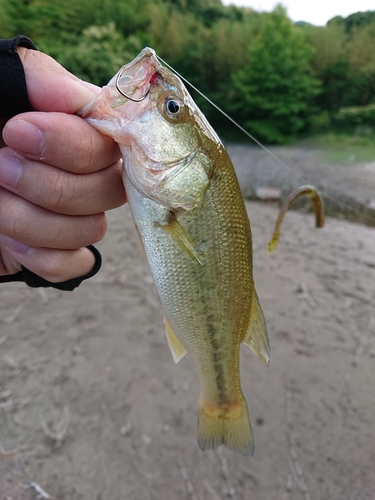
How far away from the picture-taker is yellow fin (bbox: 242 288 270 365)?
1469 millimetres

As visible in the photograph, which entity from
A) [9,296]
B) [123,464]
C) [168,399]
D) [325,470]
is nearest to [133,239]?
[9,296]

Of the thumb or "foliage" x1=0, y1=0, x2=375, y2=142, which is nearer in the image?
the thumb

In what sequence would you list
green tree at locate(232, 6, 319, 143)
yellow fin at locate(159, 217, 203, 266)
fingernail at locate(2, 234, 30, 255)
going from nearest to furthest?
yellow fin at locate(159, 217, 203, 266)
fingernail at locate(2, 234, 30, 255)
green tree at locate(232, 6, 319, 143)

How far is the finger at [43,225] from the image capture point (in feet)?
4.10

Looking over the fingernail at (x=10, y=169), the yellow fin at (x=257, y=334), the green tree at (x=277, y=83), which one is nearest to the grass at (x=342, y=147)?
the green tree at (x=277, y=83)

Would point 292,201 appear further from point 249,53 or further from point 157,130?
point 249,53

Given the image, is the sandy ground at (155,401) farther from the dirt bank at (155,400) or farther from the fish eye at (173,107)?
the fish eye at (173,107)

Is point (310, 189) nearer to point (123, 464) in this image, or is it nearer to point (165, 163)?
point (165, 163)

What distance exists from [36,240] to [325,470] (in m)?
3.03

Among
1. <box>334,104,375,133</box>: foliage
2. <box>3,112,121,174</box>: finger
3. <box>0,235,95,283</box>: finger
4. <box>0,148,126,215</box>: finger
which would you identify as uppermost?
<box>3,112,121,174</box>: finger

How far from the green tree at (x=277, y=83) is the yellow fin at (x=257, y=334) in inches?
906

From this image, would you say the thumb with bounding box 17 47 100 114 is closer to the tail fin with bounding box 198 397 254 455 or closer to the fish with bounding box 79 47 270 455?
the fish with bounding box 79 47 270 455

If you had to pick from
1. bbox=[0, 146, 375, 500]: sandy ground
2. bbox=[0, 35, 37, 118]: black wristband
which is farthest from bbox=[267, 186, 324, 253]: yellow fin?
bbox=[0, 146, 375, 500]: sandy ground

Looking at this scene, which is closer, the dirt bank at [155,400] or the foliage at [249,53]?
the dirt bank at [155,400]
